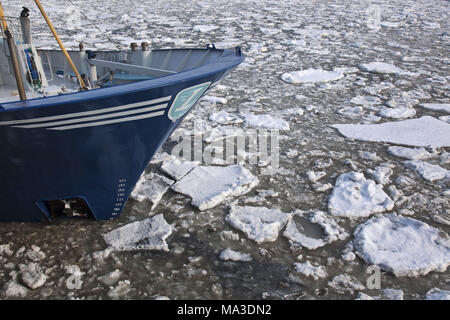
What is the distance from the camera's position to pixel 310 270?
2305mm

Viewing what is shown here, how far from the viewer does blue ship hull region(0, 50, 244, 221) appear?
219cm

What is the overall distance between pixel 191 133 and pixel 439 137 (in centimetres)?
291

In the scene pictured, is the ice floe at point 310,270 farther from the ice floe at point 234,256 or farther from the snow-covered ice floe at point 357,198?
the snow-covered ice floe at point 357,198

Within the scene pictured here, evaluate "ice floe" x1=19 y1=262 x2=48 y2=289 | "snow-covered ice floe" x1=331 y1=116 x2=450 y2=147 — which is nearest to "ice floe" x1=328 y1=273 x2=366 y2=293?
"ice floe" x1=19 y1=262 x2=48 y2=289

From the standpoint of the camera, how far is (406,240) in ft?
8.46

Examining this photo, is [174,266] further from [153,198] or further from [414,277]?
[414,277]

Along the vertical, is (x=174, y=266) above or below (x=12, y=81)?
below

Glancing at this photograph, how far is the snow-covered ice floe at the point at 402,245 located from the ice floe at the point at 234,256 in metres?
0.78

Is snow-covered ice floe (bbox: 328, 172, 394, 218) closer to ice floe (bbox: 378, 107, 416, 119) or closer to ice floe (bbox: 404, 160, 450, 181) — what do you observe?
ice floe (bbox: 404, 160, 450, 181)

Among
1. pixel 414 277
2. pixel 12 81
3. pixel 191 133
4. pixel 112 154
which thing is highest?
pixel 12 81

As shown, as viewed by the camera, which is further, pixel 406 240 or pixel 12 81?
pixel 12 81

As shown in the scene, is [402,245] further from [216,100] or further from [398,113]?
[216,100]

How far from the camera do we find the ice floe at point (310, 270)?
7.47ft

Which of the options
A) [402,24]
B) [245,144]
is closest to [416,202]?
[245,144]
